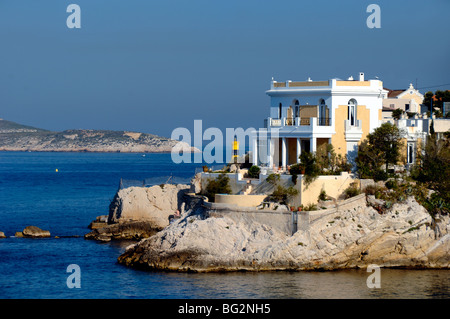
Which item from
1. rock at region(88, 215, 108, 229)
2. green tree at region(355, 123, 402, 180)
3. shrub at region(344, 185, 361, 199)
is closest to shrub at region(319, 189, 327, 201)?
shrub at region(344, 185, 361, 199)

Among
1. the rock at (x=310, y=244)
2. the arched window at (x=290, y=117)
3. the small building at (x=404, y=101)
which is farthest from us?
the small building at (x=404, y=101)

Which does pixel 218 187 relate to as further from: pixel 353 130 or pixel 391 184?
pixel 391 184

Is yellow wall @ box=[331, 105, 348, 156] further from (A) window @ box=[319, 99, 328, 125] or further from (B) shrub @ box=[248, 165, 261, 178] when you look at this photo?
(B) shrub @ box=[248, 165, 261, 178]

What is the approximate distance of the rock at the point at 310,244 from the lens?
46.7 metres

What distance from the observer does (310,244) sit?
47.1 meters

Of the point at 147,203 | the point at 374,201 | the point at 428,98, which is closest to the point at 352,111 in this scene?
the point at 374,201

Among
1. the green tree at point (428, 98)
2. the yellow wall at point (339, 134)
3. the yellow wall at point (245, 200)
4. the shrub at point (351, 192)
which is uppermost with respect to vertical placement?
the green tree at point (428, 98)

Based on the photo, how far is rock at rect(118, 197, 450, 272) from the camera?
46.7 m

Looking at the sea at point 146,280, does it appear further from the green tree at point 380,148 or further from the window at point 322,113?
the window at point 322,113

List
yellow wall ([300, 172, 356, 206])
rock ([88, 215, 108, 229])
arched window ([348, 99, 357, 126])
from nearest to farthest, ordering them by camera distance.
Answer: yellow wall ([300, 172, 356, 206]) < arched window ([348, 99, 357, 126]) < rock ([88, 215, 108, 229])

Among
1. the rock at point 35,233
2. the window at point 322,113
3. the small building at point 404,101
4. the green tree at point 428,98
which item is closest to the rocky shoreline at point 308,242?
the window at point 322,113

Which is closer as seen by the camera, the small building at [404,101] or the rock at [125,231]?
the rock at [125,231]

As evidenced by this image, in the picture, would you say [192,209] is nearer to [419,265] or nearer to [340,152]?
[340,152]
